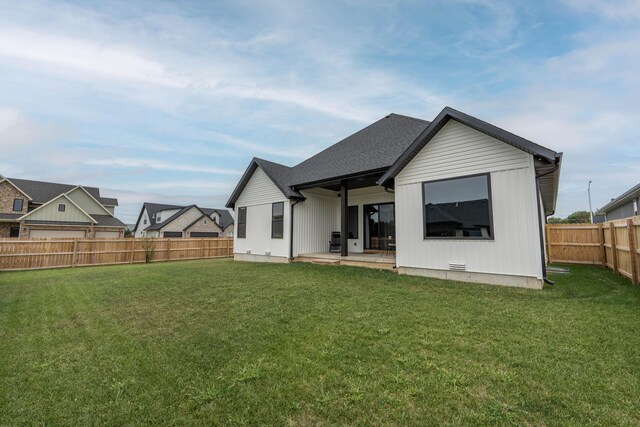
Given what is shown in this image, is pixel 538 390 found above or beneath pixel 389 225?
beneath

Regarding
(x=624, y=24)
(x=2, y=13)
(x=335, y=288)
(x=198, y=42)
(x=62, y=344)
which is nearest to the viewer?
(x=62, y=344)

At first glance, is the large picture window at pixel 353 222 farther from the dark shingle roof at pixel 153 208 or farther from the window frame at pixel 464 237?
the dark shingle roof at pixel 153 208

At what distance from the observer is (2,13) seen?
7.14 m

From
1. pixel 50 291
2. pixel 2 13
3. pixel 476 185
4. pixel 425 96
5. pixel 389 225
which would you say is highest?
pixel 425 96

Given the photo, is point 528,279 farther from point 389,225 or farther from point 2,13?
point 2,13

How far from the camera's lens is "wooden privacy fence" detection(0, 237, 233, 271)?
12.2 m

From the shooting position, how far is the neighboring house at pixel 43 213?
74.5ft

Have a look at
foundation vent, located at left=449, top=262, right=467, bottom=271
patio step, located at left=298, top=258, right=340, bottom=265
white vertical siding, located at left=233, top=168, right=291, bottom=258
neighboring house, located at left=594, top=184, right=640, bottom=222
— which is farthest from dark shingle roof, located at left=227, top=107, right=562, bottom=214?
neighboring house, located at left=594, top=184, right=640, bottom=222

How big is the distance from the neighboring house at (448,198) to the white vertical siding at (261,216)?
4.3 inches

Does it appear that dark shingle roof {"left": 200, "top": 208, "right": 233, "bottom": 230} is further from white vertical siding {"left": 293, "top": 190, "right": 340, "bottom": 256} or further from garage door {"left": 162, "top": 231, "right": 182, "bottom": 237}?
white vertical siding {"left": 293, "top": 190, "right": 340, "bottom": 256}

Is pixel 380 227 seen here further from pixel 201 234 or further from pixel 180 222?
pixel 201 234

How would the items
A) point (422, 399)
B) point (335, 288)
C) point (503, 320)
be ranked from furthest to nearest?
point (335, 288), point (503, 320), point (422, 399)

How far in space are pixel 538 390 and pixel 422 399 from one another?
105 cm

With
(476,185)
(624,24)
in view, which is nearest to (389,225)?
(476,185)
